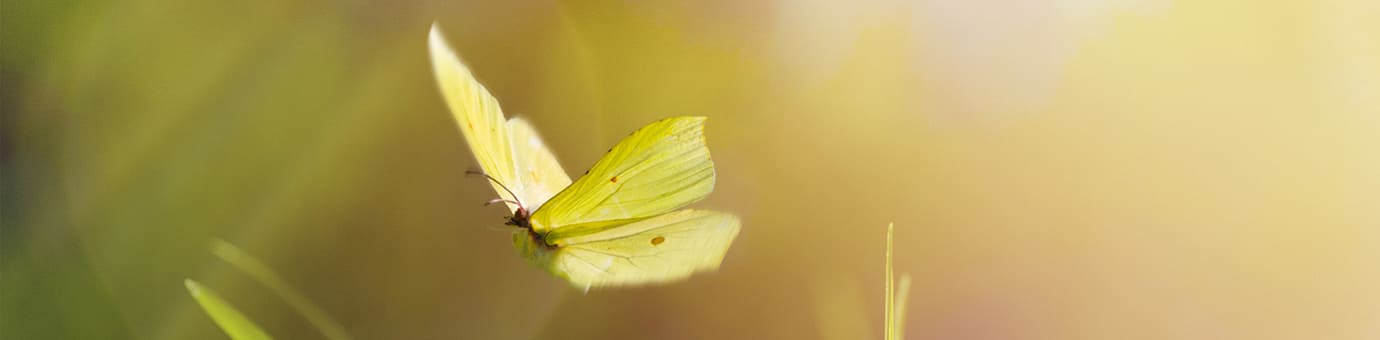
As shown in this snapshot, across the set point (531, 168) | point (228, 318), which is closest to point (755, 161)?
point (531, 168)

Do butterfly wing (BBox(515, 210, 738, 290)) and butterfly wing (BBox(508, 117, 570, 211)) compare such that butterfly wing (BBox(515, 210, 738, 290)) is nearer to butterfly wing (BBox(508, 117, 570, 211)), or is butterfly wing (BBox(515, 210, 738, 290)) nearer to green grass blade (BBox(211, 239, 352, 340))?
butterfly wing (BBox(508, 117, 570, 211))

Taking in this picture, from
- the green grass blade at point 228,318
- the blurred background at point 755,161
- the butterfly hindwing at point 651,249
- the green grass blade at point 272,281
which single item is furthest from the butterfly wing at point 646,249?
the blurred background at point 755,161

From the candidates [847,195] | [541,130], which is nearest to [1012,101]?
[847,195]

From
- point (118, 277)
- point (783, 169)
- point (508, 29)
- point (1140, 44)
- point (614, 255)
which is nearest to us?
point (614, 255)

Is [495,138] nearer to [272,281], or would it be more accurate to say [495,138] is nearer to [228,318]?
[228,318]

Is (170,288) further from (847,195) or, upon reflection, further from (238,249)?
(847,195)

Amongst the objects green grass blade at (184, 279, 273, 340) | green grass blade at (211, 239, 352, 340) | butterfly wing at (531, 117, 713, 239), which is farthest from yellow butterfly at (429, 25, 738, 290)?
green grass blade at (211, 239, 352, 340)

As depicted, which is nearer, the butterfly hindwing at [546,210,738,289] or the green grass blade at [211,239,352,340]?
the butterfly hindwing at [546,210,738,289]

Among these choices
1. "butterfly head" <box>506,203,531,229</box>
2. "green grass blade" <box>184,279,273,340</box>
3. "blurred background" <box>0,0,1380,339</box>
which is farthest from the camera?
"blurred background" <box>0,0,1380,339</box>
